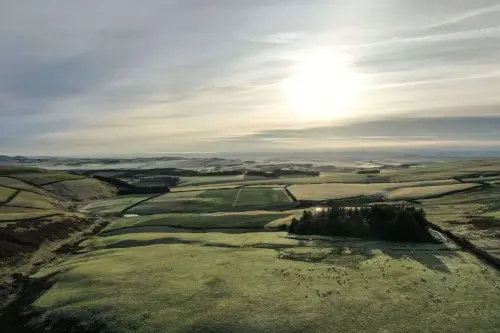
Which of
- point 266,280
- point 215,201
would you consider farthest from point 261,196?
point 266,280

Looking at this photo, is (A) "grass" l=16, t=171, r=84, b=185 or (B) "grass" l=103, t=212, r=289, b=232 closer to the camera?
(B) "grass" l=103, t=212, r=289, b=232

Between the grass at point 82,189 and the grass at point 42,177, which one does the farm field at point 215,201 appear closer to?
the grass at point 82,189

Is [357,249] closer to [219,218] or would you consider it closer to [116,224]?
[219,218]

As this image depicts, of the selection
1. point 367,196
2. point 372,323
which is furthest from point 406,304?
Result: point 367,196

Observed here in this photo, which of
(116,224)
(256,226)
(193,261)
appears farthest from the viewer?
(116,224)

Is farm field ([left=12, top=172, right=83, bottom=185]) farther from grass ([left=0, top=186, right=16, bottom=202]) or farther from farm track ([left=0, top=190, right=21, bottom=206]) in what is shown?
farm track ([left=0, top=190, right=21, bottom=206])

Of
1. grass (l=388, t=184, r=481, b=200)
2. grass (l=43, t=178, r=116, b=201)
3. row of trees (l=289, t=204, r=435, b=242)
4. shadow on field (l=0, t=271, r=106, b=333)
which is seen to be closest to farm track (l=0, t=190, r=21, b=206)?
grass (l=43, t=178, r=116, b=201)
